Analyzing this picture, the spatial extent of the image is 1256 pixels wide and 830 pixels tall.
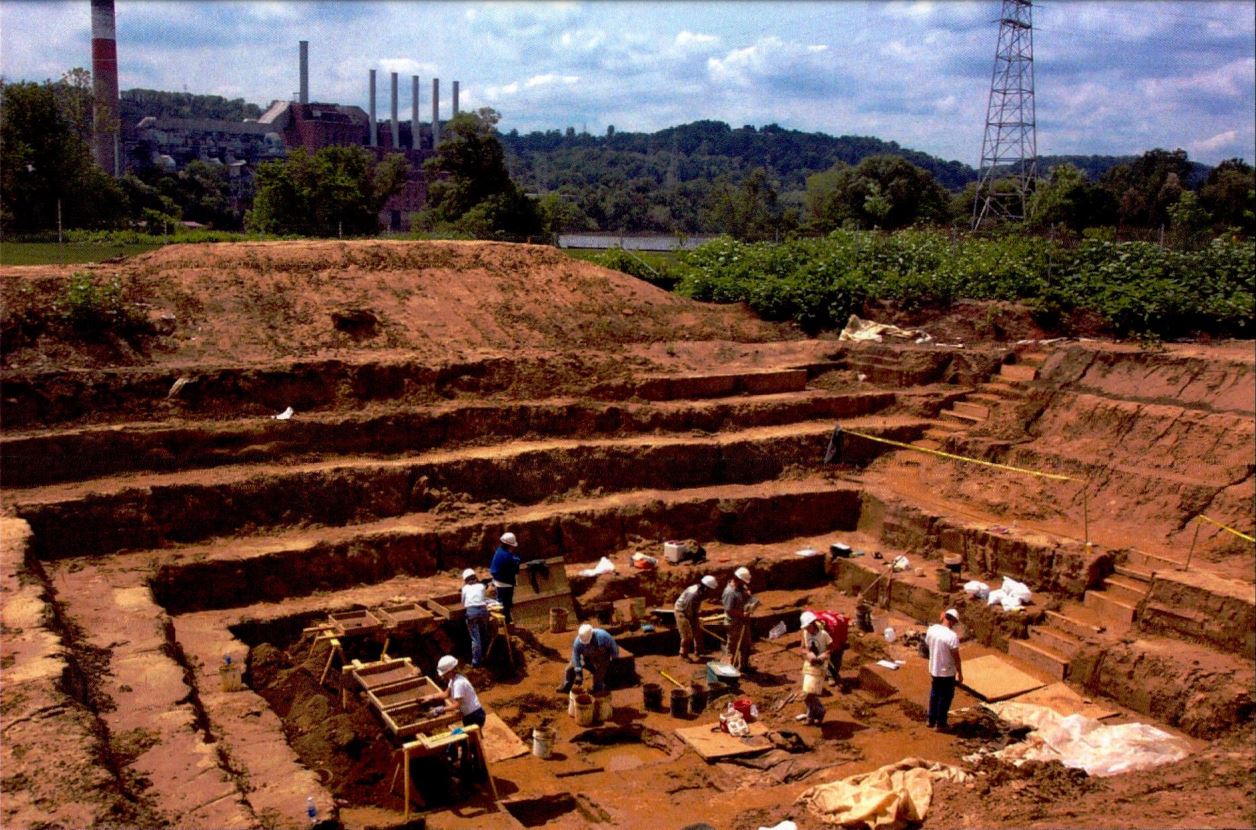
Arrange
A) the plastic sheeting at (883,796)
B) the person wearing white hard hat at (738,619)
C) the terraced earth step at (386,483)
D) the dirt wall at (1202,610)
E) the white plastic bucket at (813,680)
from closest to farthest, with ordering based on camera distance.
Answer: the plastic sheeting at (883,796) < the white plastic bucket at (813,680) < the dirt wall at (1202,610) < the person wearing white hard hat at (738,619) < the terraced earth step at (386,483)

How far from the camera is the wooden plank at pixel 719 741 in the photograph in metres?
9.56

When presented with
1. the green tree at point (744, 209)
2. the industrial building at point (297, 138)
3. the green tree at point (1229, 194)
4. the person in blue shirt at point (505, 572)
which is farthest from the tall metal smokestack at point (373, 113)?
the person in blue shirt at point (505, 572)

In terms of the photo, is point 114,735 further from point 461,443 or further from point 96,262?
→ point 96,262

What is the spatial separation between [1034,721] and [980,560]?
3.78m

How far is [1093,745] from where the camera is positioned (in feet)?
31.1

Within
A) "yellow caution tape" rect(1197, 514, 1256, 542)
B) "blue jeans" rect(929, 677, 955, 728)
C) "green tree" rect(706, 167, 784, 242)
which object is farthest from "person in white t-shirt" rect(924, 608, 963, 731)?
"green tree" rect(706, 167, 784, 242)

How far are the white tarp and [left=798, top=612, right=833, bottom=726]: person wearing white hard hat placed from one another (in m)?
10.8

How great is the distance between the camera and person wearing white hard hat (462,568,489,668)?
10820 millimetres

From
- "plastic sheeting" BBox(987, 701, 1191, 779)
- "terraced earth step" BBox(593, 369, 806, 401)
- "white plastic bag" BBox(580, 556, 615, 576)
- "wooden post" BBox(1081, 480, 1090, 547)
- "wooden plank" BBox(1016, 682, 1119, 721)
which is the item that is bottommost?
"wooden plank" BBox(1016, 682, 1119, 721)

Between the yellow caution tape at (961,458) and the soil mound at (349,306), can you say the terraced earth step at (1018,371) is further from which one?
the soil mound at (349,306)

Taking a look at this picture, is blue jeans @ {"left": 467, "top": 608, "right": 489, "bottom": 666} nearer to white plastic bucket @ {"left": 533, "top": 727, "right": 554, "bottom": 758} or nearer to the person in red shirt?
white plastic bucket @ {"left": 533, "top": 727, "right": 554, "bottom": 758}

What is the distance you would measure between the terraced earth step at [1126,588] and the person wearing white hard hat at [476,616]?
7.69 metres

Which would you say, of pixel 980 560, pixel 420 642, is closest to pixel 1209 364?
pixel 980 560

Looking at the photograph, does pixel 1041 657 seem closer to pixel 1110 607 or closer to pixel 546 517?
pixel 1110 607
